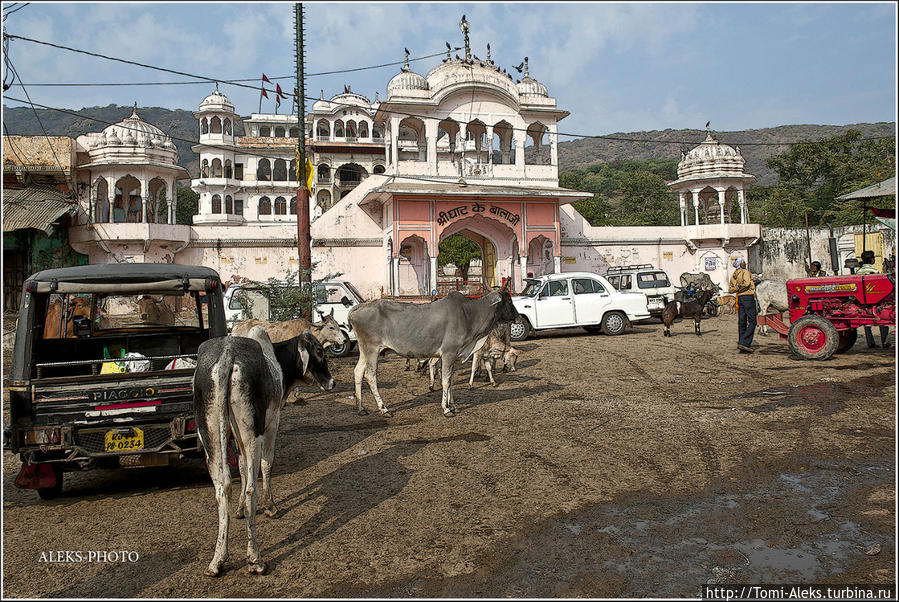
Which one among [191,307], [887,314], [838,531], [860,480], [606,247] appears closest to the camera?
[838,531]

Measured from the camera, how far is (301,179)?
562 inches

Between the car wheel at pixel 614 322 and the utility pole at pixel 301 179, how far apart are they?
26.9 ft

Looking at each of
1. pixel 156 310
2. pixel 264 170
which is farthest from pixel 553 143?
pixel 264 170

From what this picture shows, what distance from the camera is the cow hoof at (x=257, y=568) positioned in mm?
3680

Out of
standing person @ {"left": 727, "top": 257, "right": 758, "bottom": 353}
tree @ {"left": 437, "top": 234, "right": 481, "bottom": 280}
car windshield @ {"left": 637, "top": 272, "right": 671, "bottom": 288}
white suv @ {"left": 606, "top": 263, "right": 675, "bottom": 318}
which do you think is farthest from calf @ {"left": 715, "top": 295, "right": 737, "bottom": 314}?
tree @ {"left": 437, "top": 234, "right": 481, "bottom": 280}

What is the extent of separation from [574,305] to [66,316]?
493 inches

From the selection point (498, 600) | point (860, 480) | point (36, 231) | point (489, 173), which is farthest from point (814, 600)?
point (36, 231)

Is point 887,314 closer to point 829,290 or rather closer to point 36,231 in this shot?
point 829,290

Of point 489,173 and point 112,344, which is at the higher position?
point 489,173

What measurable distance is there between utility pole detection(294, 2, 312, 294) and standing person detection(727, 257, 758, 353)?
30.1 feet

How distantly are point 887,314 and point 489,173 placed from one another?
14541 mm

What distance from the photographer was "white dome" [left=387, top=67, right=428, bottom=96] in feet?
74.8

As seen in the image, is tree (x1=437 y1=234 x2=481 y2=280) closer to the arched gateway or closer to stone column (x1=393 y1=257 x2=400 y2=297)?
the arched gateway

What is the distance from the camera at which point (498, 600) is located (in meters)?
3.28
